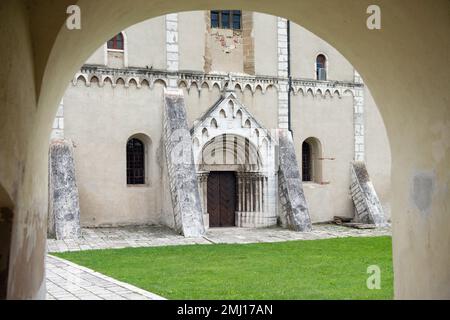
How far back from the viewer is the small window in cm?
2247

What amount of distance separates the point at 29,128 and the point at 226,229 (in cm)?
1717

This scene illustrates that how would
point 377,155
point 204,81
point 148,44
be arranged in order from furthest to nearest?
point 377,155
point 204,81
point 148,44

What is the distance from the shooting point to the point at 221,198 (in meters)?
22.1

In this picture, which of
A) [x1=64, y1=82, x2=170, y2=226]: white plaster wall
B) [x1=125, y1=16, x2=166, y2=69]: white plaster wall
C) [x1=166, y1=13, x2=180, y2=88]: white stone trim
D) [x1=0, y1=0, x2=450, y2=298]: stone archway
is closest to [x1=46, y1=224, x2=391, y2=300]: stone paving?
[x1=64, y1=82, x2=170, y2=226]: white plaster wall

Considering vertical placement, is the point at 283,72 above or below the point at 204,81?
above

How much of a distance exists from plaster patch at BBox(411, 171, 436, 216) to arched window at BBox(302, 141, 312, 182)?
1871 centimetres

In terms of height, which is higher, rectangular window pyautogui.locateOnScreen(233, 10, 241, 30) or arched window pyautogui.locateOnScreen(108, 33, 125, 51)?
rectangular window pyautogui.locateOnScreen(233, 10, 241, 30)

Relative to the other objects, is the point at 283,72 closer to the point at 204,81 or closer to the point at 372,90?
the point at 204,81

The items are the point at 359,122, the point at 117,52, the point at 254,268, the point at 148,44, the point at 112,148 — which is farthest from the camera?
the point at 359,122

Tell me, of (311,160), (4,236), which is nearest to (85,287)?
(4,236)

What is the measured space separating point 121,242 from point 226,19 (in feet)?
34.3

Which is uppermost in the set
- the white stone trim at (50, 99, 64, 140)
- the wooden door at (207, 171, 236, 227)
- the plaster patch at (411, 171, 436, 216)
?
the white stone trim at (50, 99, 64, 140)

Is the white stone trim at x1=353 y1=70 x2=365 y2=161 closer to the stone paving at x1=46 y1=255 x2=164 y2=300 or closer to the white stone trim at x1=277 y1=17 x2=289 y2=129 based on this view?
the white stone trim at x1=277 y1=17 x2=289 y2=129

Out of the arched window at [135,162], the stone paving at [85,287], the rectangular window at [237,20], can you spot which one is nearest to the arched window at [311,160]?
the rectangular window at [237,20]
